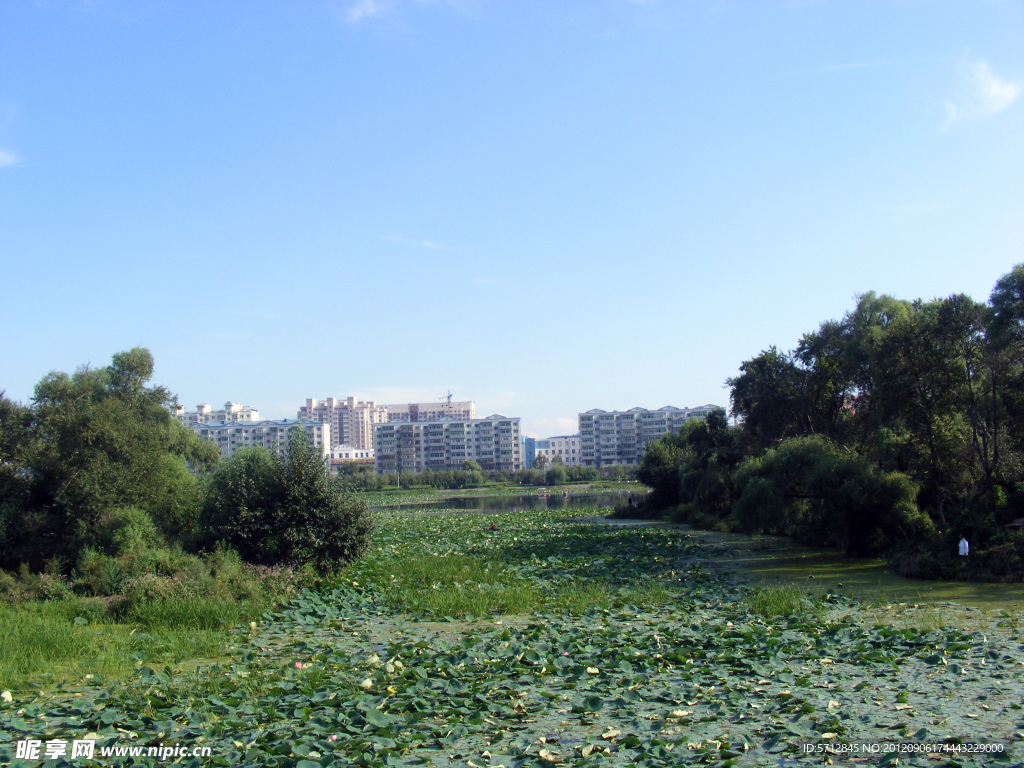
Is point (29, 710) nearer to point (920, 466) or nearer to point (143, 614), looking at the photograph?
point (143, 614)

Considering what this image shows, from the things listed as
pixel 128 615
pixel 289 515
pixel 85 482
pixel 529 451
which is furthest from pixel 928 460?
pixel 529 451

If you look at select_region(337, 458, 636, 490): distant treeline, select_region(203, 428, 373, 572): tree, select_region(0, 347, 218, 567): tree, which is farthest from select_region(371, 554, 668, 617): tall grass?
select_region(337, 458, 636, 490): distant treeline

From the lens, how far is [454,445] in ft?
548

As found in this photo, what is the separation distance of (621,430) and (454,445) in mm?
38450

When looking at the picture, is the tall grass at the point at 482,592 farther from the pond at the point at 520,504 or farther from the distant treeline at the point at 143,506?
the pond at the point at 520,504

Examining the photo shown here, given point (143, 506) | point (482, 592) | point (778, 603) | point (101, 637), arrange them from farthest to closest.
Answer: point (143, 506), point (482, 592), point (778, 603), point (101, 637)

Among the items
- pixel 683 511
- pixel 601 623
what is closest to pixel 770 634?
pixel 601 623

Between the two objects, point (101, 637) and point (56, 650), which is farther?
point (101, 637)

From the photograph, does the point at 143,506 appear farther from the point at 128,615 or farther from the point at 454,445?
the point at 454,445

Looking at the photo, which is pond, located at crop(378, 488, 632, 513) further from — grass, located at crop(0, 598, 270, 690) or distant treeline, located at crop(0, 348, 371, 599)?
grass, located at crop(0, 598, 270, 690)

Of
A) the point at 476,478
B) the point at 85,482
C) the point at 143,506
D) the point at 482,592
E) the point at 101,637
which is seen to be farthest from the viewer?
the point at 476,478

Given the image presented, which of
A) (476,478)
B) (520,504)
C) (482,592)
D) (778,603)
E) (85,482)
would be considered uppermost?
(85,482)

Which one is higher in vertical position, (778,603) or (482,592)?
(778,603)

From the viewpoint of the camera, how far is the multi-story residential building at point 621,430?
169850 millimetres
